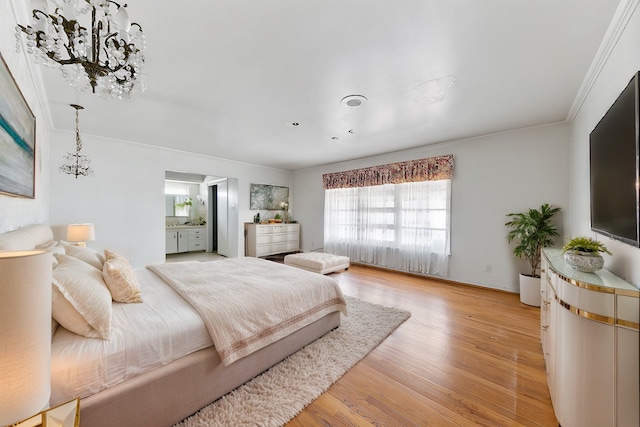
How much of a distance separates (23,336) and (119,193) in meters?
4.70

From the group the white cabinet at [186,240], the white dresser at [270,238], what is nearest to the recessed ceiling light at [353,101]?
the white dresser at [270,238]

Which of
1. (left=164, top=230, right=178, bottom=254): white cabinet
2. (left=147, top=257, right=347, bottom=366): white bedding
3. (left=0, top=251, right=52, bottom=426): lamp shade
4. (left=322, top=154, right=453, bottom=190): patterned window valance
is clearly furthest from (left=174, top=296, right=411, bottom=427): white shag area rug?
(left=164, top=230, right=178, bottom=254): white cabinet

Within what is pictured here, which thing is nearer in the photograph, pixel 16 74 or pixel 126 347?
pixel 126 347

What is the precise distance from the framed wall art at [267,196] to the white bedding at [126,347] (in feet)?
15.8

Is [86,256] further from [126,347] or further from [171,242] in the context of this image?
[171,242]

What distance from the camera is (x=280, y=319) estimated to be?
1994mm

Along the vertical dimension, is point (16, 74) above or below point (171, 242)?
above

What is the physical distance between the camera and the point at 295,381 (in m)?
1.81

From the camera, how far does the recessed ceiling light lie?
2652 mm

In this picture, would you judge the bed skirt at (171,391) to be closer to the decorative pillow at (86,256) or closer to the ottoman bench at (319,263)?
the decorative pillow at (86,256)

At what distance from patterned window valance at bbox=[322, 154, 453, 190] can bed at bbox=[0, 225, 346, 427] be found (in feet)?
10.5

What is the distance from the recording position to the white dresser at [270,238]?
243 inches

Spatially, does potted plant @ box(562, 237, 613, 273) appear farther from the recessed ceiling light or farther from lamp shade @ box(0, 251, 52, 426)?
lamp shade @ box(0, 251, 52, 426)

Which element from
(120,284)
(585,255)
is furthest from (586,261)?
(120,284)
